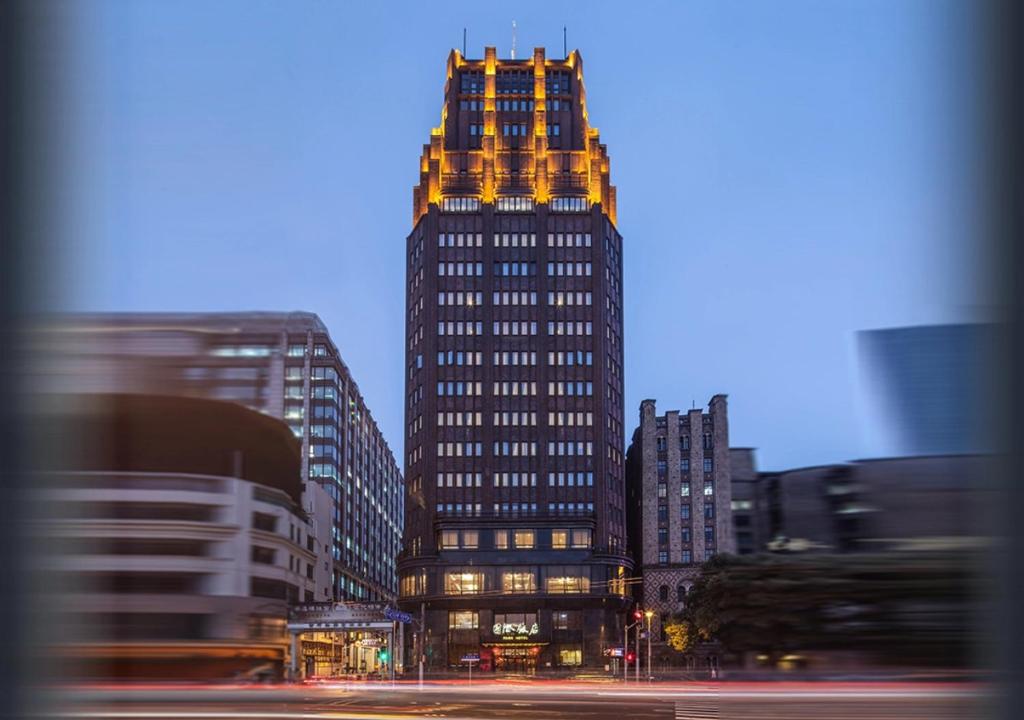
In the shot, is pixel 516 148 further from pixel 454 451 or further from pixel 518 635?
pixel 518 635

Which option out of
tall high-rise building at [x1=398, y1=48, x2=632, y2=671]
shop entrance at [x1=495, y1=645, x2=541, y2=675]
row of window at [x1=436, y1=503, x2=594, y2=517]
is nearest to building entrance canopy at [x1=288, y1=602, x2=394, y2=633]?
tall high-rise building at [x1=398, y1=48, x2=632, y2=671]

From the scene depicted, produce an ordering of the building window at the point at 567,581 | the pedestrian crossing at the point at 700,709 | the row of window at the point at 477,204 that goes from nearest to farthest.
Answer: the pedestrian crossing at the point at 700,709
the building window at the point at 567,581
the row of window at the point at 477,204

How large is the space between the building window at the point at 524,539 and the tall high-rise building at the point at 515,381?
98 mm

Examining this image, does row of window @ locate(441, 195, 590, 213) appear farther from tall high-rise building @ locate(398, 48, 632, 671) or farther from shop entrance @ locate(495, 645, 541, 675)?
shop entrance @ locate(495, 645, 541, 675)

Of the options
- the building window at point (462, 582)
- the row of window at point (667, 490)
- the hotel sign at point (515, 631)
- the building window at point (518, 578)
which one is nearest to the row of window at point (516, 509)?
the building window at point (518, 578)

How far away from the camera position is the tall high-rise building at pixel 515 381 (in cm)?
5828

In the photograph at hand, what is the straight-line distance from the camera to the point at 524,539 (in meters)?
59.3

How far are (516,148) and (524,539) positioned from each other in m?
22.3

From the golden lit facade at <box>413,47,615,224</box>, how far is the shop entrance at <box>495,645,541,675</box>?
2435 centimetres

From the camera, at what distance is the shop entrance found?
5762cm

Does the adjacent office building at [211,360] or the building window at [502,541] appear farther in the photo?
the building window at [502,541]

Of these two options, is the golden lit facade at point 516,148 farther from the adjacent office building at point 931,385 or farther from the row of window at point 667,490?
the adjacent office building at point 931,385

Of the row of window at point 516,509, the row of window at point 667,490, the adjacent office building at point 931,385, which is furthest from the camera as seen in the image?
the row of window at point 667,490

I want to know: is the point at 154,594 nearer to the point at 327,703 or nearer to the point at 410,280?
the point at 327,703
